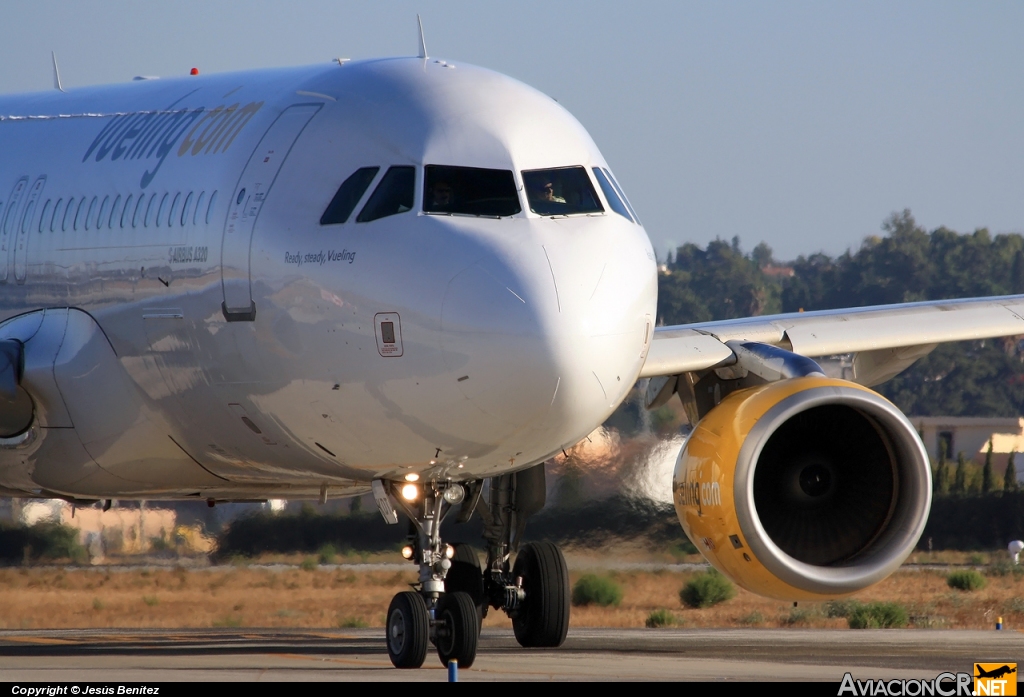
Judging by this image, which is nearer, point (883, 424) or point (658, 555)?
point (883, 424)

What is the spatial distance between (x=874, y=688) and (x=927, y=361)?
4662 cm

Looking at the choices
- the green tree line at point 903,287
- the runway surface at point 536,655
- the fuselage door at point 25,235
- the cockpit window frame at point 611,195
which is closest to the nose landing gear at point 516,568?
the runway surface at point 536,655

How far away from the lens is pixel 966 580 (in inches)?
1065

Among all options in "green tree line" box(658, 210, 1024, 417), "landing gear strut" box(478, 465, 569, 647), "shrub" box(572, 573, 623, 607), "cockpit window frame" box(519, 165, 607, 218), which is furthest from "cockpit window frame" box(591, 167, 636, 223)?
"green tree line" box(658, 210, 1024, 417)

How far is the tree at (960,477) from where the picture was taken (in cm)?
2793

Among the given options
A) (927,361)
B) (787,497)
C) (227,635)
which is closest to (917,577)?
(227,635)

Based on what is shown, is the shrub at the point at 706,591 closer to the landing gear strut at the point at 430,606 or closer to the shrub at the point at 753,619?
the shrub at the point at 753,619

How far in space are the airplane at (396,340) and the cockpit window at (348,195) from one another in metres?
0.02

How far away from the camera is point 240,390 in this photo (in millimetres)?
13172

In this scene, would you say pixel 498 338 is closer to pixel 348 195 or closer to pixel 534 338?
pixel 534 338

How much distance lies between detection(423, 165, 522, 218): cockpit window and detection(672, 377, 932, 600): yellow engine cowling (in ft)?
11.5

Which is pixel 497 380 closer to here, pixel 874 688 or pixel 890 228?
pixel 874 688

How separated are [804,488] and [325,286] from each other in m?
5.06

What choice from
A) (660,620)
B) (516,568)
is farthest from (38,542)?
(516,568)
